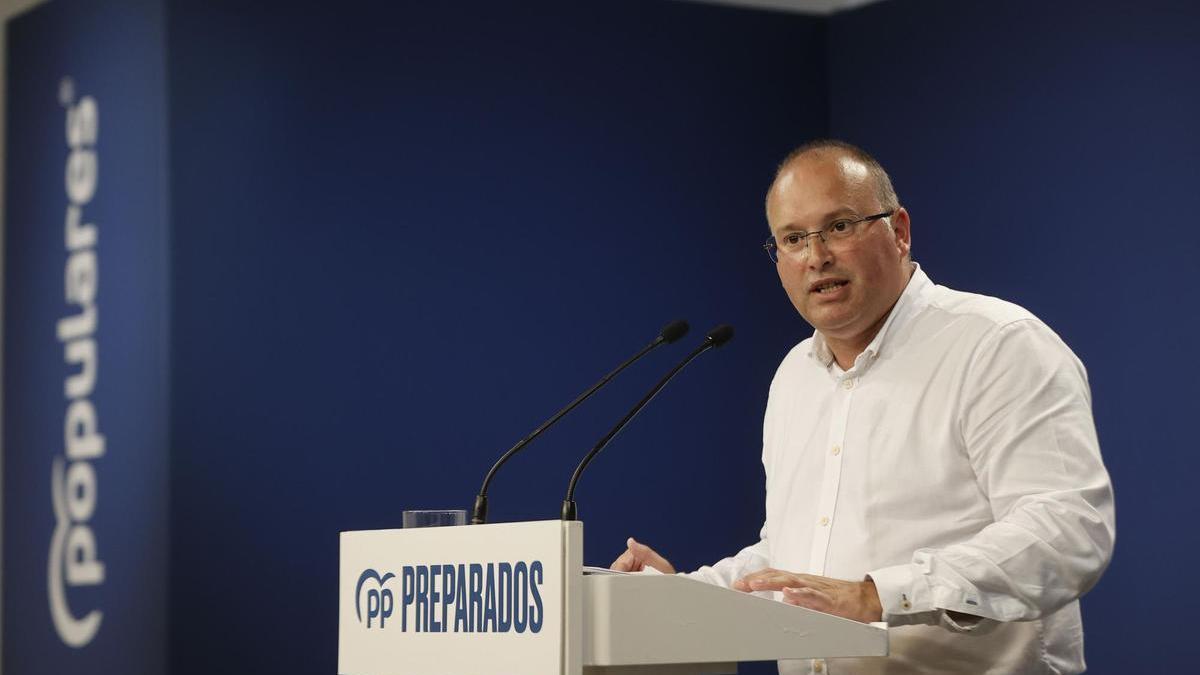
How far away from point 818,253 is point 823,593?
75 cm

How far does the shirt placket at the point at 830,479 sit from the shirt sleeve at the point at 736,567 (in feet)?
0.63

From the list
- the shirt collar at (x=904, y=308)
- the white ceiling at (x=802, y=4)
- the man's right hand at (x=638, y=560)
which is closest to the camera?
the man's right hand at (x=638, y=560)

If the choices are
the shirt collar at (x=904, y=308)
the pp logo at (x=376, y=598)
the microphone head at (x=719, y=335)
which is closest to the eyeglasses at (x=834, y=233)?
the shirt collar at (x=904, y=308)

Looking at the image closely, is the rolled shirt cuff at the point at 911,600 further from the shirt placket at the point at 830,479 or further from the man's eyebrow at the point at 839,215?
the man's eyebrow at the point at 839,215

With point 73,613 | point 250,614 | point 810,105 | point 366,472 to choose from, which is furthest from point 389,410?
point 810,105

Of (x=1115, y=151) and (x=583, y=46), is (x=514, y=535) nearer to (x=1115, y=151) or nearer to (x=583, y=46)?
(x=1115, y=151)

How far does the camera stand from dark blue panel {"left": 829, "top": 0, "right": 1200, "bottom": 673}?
4.57 metres

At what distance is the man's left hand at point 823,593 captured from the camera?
2205mm

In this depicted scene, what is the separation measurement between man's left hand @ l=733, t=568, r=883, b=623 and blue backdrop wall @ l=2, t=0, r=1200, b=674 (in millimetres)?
2598

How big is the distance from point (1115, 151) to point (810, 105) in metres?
1.48

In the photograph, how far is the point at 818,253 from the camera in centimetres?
278

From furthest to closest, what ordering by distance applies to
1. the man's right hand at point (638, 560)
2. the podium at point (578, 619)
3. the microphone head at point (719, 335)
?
the man's right hand at point (638, 560) < the microphone head at point (719, 335) < the podium at point (578, 619)

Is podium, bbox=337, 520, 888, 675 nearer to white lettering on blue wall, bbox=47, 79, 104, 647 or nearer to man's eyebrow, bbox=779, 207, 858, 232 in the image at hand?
man's eyebrow, bbox=779, 207, 858, 232

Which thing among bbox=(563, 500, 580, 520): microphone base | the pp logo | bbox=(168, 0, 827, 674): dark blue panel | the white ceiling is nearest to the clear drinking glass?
the pp logo
